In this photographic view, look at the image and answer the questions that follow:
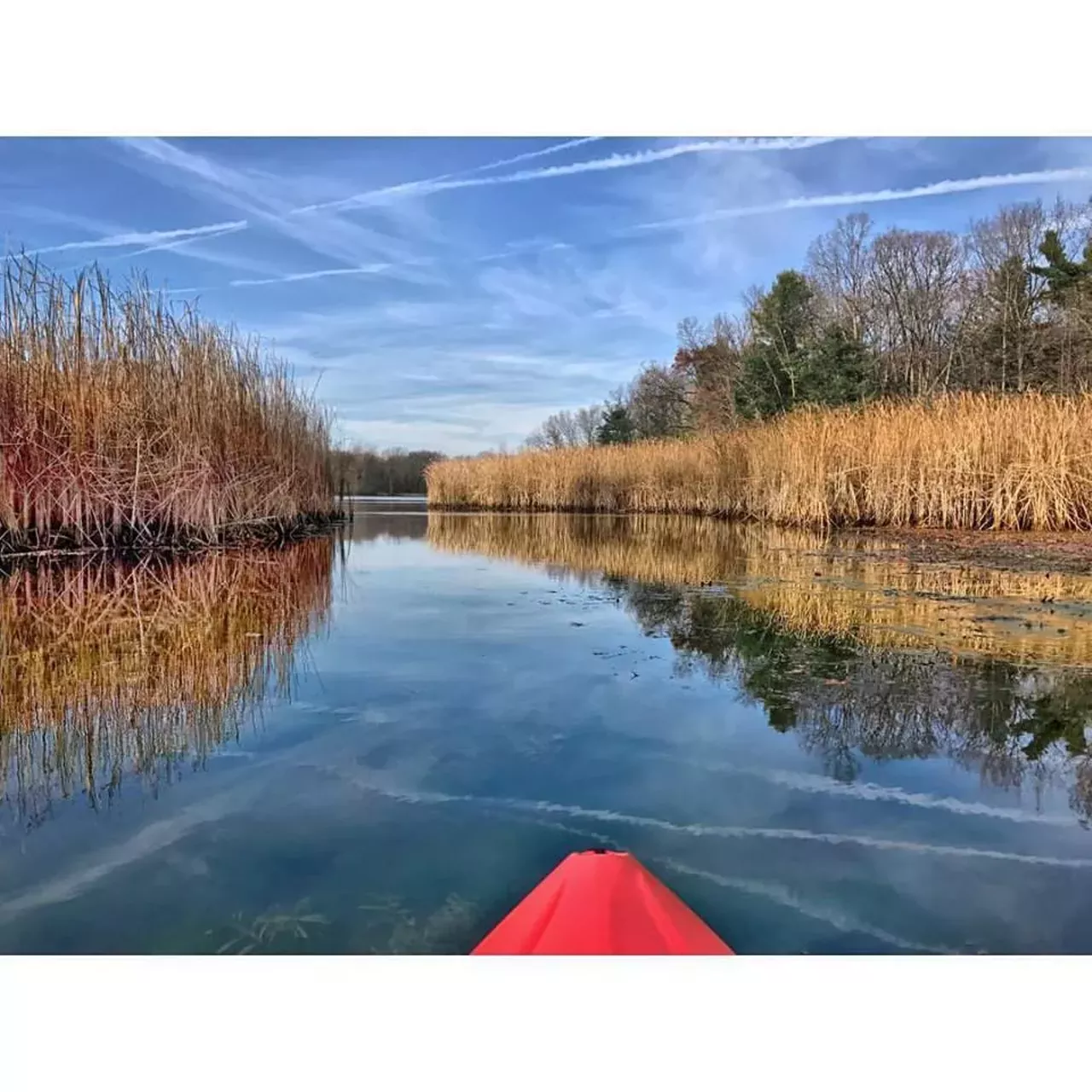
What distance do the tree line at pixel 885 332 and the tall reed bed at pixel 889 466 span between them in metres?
0.18

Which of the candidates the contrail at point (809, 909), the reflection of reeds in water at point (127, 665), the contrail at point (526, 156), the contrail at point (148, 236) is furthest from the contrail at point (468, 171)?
the contrail at point (809, 909)

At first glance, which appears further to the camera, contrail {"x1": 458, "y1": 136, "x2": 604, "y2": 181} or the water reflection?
contrail {"x1": 458, "y1": 136, "x2": 604, "y2": 181}

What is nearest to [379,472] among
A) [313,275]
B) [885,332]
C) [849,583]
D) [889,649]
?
[313,275]

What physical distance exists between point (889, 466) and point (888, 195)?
3.50 metres

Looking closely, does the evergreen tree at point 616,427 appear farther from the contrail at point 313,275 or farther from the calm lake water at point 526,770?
the calm lake water at point 526,770

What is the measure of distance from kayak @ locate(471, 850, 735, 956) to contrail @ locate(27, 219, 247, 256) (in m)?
2.53

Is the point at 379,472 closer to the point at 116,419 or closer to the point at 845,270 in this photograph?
the point at 116,419

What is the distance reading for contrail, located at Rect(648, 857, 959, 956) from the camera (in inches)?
46.8

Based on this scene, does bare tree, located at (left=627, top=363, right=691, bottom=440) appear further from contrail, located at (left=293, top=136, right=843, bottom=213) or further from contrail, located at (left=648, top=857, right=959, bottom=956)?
contrail, located at (left=648, top=857, right=959, bottom=956)

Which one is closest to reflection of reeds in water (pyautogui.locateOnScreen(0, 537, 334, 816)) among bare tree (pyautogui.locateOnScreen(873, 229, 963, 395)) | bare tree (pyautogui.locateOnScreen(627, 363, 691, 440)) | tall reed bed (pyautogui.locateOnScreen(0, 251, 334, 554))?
tall reed bed (pyautogui.locateOnScreen(0, 251, 334, 554))

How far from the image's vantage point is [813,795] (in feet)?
5.03

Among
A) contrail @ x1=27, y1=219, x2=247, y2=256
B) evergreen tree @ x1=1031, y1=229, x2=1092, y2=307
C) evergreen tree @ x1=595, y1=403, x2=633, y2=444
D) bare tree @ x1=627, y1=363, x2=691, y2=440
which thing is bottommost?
evergreen tree @ x1=595, y1=403, x2=633, y2=444

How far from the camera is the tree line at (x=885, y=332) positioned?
3.41 m
